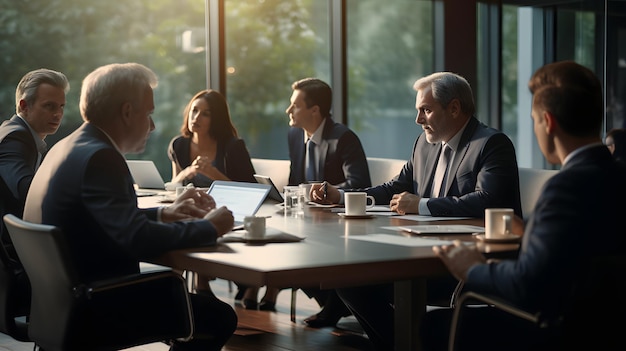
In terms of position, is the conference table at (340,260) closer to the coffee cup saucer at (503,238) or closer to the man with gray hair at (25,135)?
the coffee cup saucer at (503,238)

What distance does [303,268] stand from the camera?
2393 mm

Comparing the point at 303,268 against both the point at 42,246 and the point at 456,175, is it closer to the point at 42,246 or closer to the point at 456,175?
the point at 42,246

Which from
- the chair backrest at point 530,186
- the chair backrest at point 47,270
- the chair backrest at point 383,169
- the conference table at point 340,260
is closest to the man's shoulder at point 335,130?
the chair backrest at point 383,169

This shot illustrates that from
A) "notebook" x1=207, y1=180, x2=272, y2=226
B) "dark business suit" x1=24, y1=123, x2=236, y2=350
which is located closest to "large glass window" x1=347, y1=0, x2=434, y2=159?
"notebook" x1=207, y1=180, x2=272, y2=226

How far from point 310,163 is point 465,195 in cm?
187

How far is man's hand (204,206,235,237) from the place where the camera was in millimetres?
2873

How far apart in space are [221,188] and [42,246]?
41.1 inches

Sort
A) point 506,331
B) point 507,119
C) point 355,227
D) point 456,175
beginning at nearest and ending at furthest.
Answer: point 506,331
point 355,227
point 456,175
point 507,119

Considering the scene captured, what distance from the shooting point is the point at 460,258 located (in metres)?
2.48

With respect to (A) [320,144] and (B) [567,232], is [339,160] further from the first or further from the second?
(B) [567,232]

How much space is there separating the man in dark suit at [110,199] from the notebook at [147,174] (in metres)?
2.25

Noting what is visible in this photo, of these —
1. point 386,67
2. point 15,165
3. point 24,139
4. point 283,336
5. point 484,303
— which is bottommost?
point 283,336

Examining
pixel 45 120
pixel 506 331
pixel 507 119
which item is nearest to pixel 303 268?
pixel 506 331

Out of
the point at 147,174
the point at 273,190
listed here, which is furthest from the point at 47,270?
the point at 147,174
